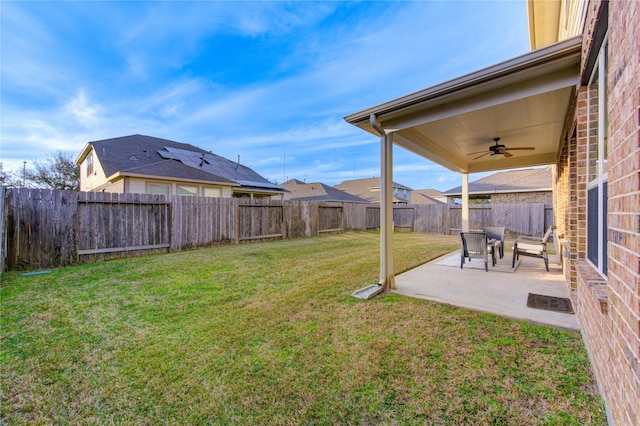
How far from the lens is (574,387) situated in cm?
210

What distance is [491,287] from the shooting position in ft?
15.4

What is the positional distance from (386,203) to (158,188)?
438 inches

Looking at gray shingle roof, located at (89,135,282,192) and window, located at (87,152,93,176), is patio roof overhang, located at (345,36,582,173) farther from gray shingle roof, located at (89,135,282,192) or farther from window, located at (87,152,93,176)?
window, located at (87,152,93,176)

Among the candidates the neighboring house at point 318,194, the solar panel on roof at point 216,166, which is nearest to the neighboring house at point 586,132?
the solar panel on roof at point 216,166

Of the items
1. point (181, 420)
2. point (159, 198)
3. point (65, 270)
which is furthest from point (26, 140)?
point (181, 420)

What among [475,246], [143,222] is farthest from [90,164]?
[475,246]

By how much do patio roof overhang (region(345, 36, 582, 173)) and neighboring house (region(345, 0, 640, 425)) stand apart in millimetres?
13

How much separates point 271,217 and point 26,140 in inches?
832

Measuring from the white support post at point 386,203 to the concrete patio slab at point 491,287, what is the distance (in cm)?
35

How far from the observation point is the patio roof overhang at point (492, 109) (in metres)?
3.01

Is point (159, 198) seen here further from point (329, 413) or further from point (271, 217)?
point (329, 413)

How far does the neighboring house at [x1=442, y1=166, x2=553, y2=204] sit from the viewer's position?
16094mm

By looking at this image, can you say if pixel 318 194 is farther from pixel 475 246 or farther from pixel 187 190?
pixel 475 246

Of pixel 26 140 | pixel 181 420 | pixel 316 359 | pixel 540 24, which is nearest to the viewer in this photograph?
pixel 181 420
